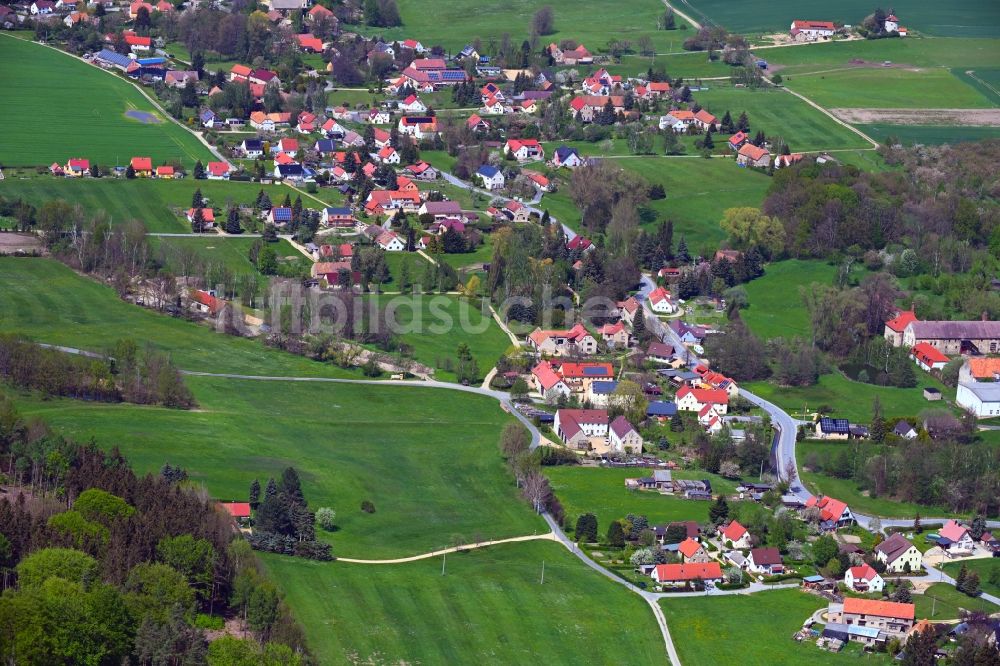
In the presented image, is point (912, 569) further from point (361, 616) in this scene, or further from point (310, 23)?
point (310, 23)

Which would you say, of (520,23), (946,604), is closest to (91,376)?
(946,604)

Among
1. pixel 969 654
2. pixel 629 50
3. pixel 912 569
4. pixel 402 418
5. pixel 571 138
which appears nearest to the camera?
pixel 969 654

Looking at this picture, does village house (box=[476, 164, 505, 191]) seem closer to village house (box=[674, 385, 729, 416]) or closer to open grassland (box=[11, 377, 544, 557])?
open grassland (box=[11, 377, 544, 557])

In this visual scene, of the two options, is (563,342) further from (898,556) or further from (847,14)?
(847,14)

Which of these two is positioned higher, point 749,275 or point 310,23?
point 310,23

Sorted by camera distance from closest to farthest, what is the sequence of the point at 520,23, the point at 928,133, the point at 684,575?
the point at 684,575, the point at 928,133, the point at 520,23

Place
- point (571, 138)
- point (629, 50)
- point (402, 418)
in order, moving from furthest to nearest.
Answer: point (629, 50), point (571, 138), point (402, 418)

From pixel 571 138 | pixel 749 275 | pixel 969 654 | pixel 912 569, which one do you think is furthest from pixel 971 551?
pixel 571 138

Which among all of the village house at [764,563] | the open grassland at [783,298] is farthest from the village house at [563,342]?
the village house at [764,563]
